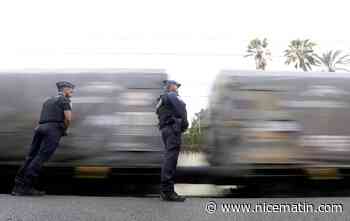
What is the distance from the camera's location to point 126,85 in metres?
10.2

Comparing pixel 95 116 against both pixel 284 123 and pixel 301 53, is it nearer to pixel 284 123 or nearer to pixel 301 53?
pixel 284 123

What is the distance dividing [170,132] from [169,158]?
362 millimetres

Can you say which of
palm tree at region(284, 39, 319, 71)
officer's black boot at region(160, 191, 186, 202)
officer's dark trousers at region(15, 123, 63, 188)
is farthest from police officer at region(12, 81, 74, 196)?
palm tree at region(284, 39, 319, 71)

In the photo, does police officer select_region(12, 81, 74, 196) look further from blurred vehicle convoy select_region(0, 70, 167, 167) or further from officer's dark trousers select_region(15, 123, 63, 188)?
blurred vehicle convoy select_region(0, 70, 167, 167)

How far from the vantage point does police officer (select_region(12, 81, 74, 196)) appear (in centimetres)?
842

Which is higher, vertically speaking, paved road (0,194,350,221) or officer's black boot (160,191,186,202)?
paved road (0,194,350,221)

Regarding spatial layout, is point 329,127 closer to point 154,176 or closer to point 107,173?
point 154,176

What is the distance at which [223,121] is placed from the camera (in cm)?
1004

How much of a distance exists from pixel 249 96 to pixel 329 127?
144cm

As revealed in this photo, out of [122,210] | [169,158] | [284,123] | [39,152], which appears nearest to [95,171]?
[39,152]

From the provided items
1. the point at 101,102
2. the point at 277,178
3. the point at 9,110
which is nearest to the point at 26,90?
the point at 9,110

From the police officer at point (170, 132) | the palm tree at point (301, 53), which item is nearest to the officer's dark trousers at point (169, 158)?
the police officer at point (170, 132)

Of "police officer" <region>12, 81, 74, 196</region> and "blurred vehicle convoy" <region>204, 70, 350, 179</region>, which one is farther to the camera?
"blurred vehicle convoy" <region>204, 70, 350, 179</region>

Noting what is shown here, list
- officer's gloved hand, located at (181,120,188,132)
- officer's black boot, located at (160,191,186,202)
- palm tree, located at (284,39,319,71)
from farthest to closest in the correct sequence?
palm tree, located at (284,39,319,71) < officer's gloved hand, located at (181,120,188,132) < officer's black boot, located at (160,191,186,202)
